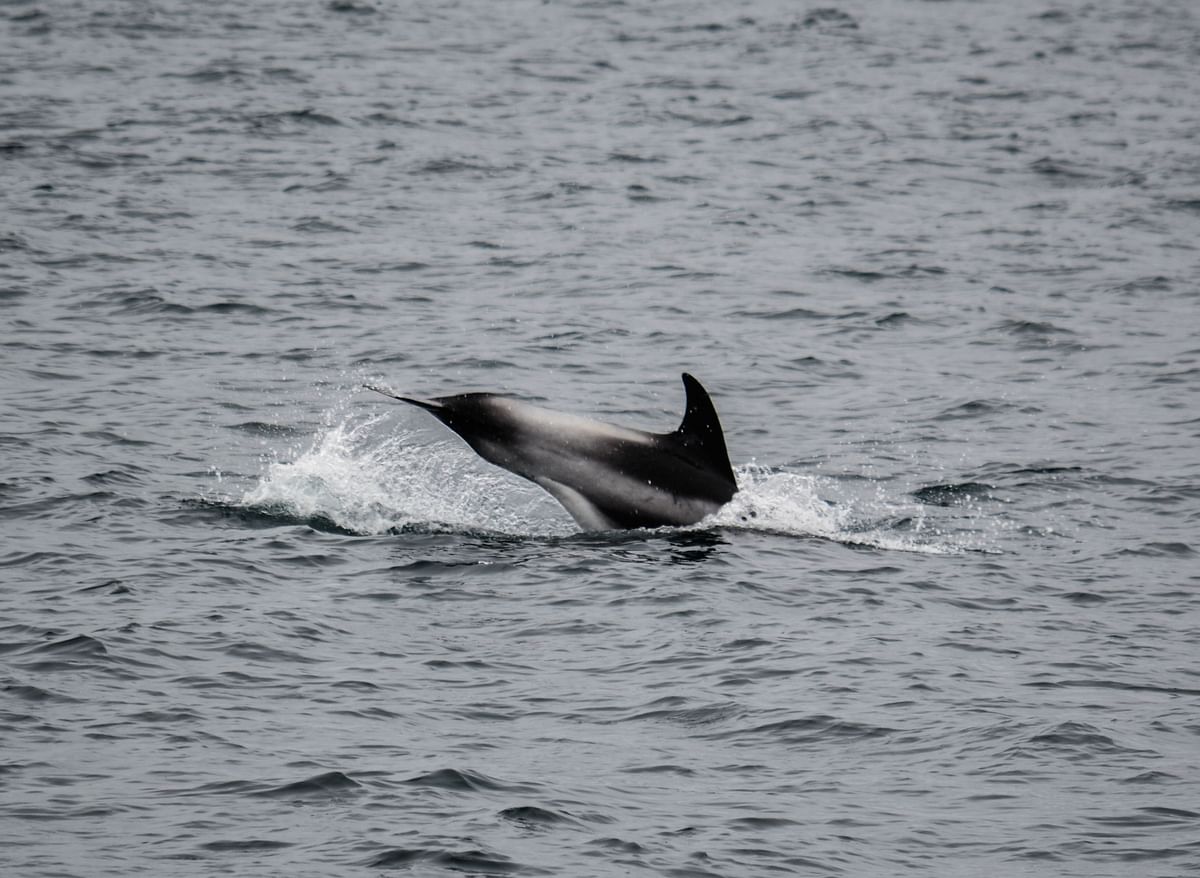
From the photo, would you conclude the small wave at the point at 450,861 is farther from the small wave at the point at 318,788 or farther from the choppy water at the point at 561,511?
the small wave at the point at 318,788

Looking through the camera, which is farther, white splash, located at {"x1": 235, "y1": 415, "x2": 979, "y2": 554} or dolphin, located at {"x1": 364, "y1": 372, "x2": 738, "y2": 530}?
white splash, located at {"x1": 235, "y1": 415, "x2": 979, "y2": 554}

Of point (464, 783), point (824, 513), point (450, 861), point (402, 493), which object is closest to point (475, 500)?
point (402, 493)

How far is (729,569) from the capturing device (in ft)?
62.3

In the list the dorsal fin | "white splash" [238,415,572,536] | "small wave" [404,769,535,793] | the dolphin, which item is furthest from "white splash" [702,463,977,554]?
"small wave" [404,769,535,793]

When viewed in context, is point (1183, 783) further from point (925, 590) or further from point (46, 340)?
point (46, 340)

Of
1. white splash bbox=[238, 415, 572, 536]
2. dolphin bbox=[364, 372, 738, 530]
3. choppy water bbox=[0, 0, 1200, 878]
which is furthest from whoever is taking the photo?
white splash bbox=[238, 415, 572, 536]

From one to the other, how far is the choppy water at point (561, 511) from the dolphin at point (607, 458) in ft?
1.20

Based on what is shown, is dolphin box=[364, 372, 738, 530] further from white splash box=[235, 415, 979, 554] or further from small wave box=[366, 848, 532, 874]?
small wave box=[366, 848, 532, 874]

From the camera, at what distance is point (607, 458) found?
1914cm

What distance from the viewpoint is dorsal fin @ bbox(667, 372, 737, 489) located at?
61.8 ft

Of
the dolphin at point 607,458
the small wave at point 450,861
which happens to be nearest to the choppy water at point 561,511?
the small wave at point 450,861

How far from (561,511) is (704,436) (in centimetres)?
248

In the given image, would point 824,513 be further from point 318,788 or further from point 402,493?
point 318,788

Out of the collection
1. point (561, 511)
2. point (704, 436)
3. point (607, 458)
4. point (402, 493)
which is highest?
point (704, 436)
